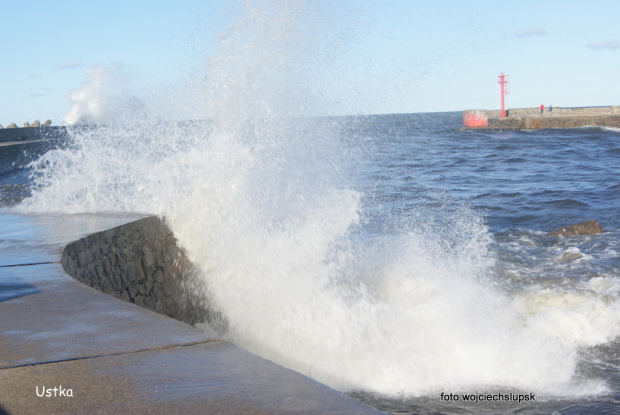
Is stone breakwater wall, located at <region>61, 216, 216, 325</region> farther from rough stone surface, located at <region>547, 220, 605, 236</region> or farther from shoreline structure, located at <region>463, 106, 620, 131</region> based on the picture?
shoreline structure, located at <region>463, 106, 620, 131</region>

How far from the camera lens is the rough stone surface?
9.00 m

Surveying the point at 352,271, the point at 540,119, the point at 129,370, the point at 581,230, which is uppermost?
the point at 540,119

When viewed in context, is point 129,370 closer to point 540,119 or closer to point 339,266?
point 339,266

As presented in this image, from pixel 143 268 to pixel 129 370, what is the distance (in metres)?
2.86

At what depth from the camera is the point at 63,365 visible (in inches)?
81.1

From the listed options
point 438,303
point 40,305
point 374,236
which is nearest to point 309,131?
point 374,236

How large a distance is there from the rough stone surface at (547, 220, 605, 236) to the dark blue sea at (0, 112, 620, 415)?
0.60 feet

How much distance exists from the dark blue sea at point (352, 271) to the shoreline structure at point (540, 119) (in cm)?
3735

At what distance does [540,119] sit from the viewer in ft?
151

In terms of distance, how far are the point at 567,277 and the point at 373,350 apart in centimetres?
358

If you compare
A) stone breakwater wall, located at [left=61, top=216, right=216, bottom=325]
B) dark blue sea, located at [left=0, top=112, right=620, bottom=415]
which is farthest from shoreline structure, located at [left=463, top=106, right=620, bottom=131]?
stone breakwater wall, located at [left=61, top=216, right=216, bottom=325]

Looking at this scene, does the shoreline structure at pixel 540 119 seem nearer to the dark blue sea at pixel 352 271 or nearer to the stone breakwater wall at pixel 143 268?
the dark blue sea at pixel 352 271

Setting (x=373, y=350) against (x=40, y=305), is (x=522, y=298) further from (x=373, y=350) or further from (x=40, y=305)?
(x=40, y=305)

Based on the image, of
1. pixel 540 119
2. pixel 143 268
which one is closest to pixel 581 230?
pixel 143 268
